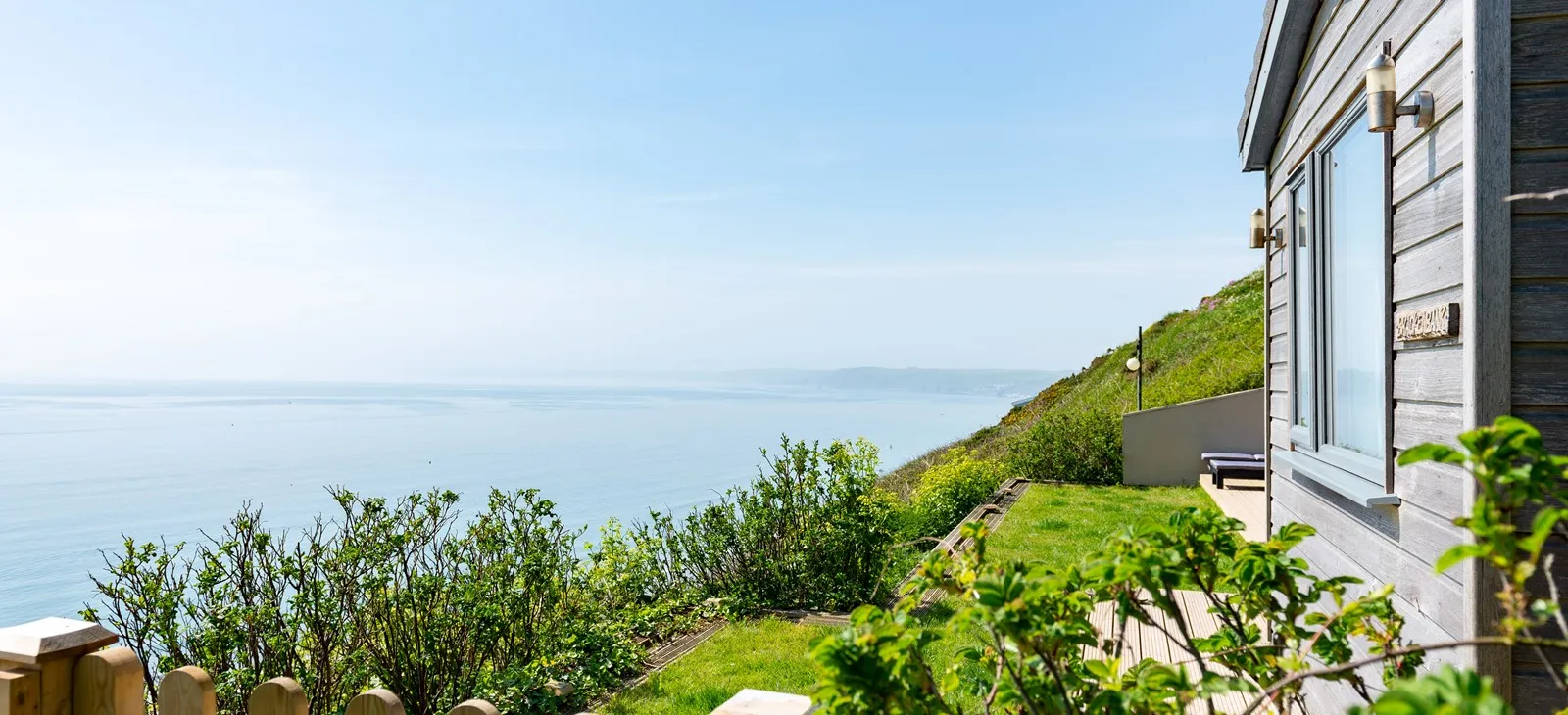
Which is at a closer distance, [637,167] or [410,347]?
[637,167]

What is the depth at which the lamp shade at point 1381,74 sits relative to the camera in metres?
2.72

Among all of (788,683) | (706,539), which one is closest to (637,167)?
(706,539)

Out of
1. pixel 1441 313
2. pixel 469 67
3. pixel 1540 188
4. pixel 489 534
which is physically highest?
pixel 469 67

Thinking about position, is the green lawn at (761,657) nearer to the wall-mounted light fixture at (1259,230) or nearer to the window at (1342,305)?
the window at (1342,305)

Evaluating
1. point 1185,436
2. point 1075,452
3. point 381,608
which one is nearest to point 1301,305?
point 381,608

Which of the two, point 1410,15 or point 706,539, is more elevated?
point 1410,15

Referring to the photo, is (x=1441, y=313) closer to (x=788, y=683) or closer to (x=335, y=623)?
(x=788, y=683)

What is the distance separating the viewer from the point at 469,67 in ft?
55.0

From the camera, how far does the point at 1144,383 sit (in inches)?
811

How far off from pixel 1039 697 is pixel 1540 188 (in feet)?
6.04

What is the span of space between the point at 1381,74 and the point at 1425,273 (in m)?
0.67

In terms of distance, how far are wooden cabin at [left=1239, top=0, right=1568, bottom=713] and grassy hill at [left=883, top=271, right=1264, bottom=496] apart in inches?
397

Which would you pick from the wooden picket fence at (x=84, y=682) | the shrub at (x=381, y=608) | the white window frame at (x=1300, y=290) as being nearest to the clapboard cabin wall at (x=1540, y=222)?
the white window frame at (x=1300, y=290)

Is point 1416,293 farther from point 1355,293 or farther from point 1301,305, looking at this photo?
point 1301,305
